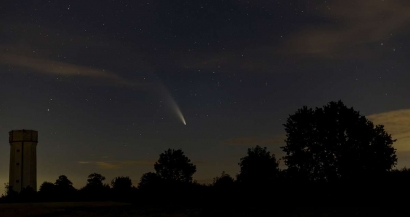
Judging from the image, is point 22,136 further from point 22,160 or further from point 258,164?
point 258,164

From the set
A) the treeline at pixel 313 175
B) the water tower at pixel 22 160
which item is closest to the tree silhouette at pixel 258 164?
the treeline at pixel 313 175

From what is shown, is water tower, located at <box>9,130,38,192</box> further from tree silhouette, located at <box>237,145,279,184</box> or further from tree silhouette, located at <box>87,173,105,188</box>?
tree silhouette, located at <box>237,145,279,184</box>

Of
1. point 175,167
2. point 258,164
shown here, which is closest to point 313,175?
point 258,164

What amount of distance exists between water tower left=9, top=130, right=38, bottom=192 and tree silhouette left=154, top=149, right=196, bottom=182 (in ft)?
97.8

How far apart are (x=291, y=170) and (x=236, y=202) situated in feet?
54.7

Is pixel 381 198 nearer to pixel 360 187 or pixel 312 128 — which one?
pixel 360 187

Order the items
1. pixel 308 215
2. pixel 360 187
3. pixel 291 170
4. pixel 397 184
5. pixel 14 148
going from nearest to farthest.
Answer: pixel 308 215 → pixel 397 184 → pixel 360 187 → pixel 291 170 → pixel 14 148

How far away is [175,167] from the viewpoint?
94.2m

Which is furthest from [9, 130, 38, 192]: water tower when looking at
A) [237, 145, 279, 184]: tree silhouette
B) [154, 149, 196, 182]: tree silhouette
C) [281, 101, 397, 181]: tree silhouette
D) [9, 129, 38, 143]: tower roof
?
[281, 101, 397, 181]: tree silhouette

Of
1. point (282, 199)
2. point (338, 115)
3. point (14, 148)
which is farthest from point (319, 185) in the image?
point (14, 148)

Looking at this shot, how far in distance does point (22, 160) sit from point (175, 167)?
119 feet

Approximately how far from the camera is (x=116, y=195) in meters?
55.5

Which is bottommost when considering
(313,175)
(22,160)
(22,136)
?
(313,175)

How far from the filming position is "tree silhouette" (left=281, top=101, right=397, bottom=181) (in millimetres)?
54094
